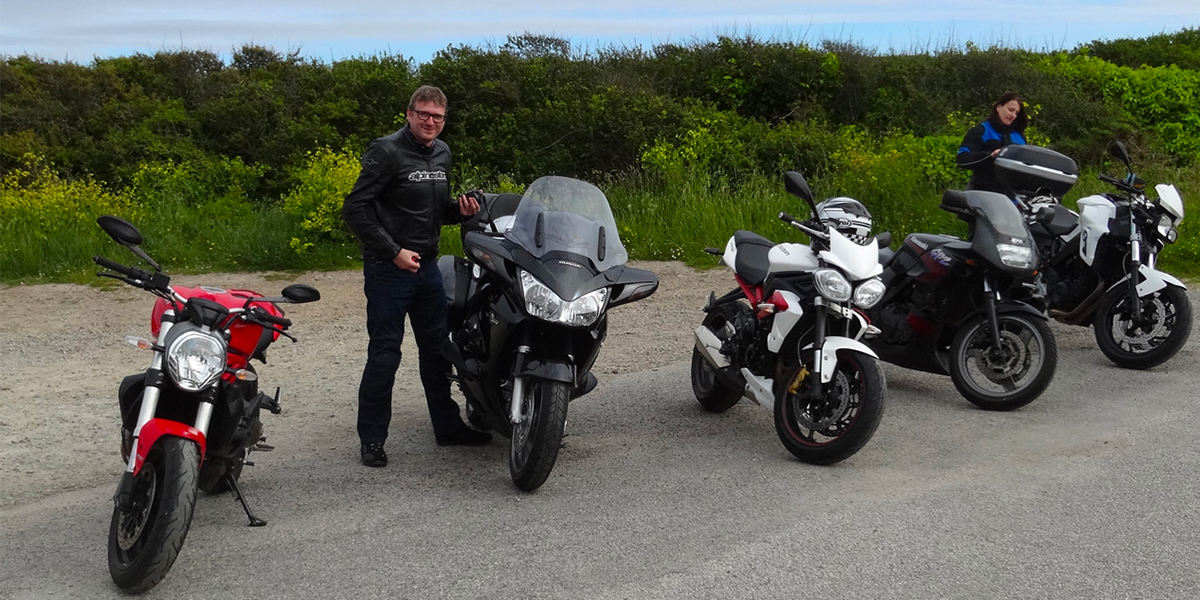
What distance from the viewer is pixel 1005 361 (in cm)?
661

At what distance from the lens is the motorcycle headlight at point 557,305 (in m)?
5.09

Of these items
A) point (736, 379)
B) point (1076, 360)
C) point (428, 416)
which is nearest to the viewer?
point (736, 379)

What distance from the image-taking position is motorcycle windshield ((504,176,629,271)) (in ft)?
17.7

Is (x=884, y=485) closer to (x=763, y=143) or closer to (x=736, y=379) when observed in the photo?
(x=736, y=379)

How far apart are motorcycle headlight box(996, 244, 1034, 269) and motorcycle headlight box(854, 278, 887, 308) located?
126cm

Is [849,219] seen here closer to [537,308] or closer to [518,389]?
[537,308]

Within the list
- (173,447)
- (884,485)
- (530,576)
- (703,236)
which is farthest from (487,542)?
(703,236)

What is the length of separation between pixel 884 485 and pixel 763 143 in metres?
12.7

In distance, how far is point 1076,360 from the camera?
25.8 ft

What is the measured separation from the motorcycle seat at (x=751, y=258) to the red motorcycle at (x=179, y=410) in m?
2.68

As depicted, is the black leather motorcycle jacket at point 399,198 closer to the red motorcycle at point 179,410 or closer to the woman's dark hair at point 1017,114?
the red motorcycle at point 179,410

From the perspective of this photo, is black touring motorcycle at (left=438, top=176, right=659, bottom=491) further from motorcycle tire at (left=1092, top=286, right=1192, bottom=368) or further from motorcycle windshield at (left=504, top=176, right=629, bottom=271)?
motorcycle tire at (left=1092, top=286, right=1192, bottom=368)

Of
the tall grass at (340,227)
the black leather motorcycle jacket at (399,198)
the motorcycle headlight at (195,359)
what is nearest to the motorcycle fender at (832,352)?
the black leather motorcycle jacket at (399,198)

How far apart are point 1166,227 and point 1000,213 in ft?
5.69
